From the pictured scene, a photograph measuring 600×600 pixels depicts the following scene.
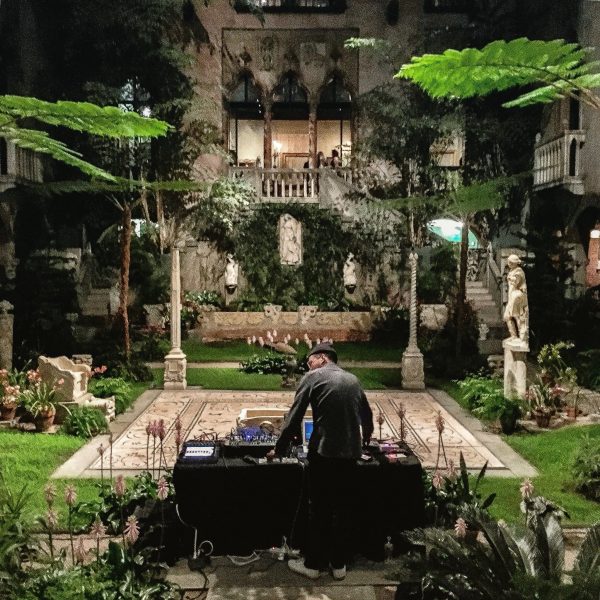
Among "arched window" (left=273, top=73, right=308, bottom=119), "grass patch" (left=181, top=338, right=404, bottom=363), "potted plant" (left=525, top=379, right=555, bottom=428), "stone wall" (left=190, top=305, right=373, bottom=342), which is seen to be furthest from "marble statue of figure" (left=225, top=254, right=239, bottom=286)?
"potted plant" (left=525, top=379, right=555, bottom=428)

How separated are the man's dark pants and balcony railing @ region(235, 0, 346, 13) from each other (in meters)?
21.1

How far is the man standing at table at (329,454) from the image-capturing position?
5.05 m

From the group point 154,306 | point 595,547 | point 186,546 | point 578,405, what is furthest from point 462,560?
point 154,306

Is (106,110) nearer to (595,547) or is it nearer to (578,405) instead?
(595,547)

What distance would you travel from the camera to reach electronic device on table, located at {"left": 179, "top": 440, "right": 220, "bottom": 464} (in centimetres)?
543

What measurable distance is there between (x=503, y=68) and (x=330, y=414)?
3668 millimetres

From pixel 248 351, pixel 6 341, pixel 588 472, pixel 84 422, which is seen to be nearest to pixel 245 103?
pixel 248 351

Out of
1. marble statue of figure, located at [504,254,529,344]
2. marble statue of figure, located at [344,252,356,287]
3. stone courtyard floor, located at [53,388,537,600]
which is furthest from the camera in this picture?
marble statue of figure, located at [344,252,356,287]

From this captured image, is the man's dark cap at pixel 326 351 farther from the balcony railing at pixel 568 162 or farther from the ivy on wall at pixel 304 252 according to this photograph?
the ivy on wall at pixel 304 252

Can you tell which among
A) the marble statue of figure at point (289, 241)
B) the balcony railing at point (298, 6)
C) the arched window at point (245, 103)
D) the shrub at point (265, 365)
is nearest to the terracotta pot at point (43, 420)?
the shrub at point (265, 365)

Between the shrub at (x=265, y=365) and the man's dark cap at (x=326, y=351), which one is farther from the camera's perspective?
the shrub at (x=265, y=365)

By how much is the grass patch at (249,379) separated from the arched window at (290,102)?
13762 millimetres

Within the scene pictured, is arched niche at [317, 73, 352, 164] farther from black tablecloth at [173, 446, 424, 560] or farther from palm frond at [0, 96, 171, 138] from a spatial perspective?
black tablecloth at [173, 446, 424, 560]

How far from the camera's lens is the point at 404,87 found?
22703 millimetres
